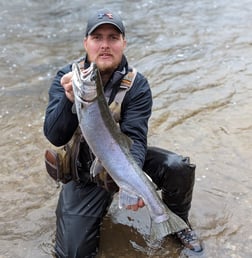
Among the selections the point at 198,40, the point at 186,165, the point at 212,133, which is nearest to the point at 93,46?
the point at 186,165

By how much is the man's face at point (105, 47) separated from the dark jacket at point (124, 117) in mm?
93

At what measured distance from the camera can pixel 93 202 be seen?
13.4ft

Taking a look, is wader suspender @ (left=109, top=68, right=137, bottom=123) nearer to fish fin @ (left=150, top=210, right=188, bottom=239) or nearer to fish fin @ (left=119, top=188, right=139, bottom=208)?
fish fin @ (left=119, top=188, right=139, bottom=208)

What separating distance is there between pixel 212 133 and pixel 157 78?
193 centimetres

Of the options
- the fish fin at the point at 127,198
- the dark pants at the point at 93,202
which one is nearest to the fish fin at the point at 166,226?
the fish fin at the point at 127,198

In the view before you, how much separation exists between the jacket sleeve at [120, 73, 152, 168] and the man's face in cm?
27

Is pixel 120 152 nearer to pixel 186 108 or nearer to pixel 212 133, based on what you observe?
pixel 212 133

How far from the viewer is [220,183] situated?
5.02m

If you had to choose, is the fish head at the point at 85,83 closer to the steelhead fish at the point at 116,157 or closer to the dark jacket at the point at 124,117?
the steelhead fish at the point at 116,157

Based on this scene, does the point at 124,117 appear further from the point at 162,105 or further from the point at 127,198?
the point at 162,105

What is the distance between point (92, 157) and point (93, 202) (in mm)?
402

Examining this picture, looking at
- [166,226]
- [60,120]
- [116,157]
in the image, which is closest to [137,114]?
[60,120]

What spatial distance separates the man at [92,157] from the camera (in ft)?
12.5

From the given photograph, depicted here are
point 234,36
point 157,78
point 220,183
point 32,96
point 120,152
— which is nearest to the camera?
point 120,152
